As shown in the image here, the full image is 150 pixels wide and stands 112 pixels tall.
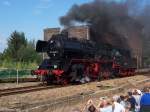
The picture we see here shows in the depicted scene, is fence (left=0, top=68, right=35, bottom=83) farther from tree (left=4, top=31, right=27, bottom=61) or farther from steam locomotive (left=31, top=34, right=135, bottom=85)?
tree (left=4, top=31, right=27, bottom=61)

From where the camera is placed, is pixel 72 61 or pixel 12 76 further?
pixel 12 76

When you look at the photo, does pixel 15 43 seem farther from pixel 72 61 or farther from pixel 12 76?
pixel 72 61

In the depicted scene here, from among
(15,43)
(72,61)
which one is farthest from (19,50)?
(72,61)

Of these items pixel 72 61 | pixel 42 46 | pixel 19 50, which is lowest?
pixel 72 61

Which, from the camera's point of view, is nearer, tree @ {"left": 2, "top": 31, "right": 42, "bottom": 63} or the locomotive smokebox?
the locomotive smokebox

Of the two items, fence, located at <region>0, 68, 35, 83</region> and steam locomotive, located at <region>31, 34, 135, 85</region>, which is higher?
steam locomotive, located at <region>31, 34, 135, 85</region>

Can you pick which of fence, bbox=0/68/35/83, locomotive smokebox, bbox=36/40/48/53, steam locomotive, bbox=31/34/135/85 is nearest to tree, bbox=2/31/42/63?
fence, bbox=0/68/35/83

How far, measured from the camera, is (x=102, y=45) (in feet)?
111

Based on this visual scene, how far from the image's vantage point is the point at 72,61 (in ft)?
92.7

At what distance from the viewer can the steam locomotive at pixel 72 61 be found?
27.8m

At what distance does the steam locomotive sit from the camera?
2777 centimetres

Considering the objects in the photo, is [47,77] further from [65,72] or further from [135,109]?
[135,109]

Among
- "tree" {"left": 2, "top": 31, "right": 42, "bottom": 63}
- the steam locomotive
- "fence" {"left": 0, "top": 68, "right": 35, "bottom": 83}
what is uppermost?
"tree" {"left": 2, "top": 31, "right": 42, "bottom": 63}

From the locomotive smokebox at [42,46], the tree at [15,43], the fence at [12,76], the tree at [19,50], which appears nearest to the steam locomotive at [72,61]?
the locomotive smokebox at [42,46]
